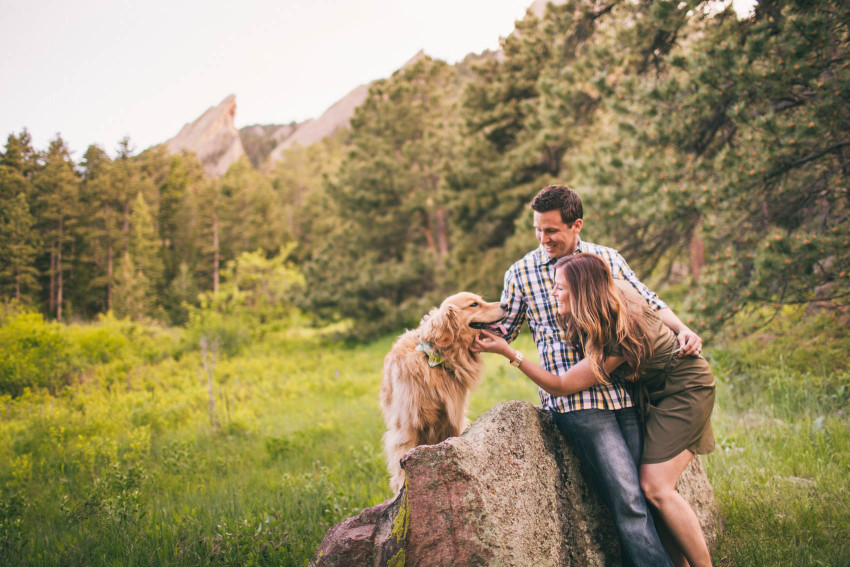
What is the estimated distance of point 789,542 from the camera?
294 cm

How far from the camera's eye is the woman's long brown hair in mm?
2549

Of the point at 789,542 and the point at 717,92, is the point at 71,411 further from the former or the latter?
the point at 717,92

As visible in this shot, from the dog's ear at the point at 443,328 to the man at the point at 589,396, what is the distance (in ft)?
1.27

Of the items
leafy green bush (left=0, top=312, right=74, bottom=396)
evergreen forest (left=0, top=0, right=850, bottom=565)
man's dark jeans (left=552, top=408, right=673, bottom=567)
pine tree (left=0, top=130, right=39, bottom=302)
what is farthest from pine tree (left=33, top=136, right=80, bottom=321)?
man's dark jeans (left=552, top=408, right=673, bottom=567)

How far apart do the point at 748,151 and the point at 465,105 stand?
1365cm

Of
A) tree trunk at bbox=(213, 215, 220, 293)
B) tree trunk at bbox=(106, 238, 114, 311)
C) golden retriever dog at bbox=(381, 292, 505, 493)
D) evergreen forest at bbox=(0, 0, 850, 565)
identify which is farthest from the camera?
tree trunk at bbox=(213, 215, 220, 293)

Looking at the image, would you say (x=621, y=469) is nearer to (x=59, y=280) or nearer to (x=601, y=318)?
(x=601, y=318)

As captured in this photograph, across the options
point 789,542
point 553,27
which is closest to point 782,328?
point 789,542

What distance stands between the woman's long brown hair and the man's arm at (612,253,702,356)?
25 cm

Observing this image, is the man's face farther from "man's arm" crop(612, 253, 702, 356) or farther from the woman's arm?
the woman's arm

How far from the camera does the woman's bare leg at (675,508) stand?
2.46 metres

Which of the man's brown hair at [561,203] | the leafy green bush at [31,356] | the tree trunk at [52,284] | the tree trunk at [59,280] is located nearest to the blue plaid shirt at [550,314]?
the man's brown hair at [561,203]

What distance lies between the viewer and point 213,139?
6475 cm

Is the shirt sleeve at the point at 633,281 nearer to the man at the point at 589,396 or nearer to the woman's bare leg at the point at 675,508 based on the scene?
the man at the point at 589,396
